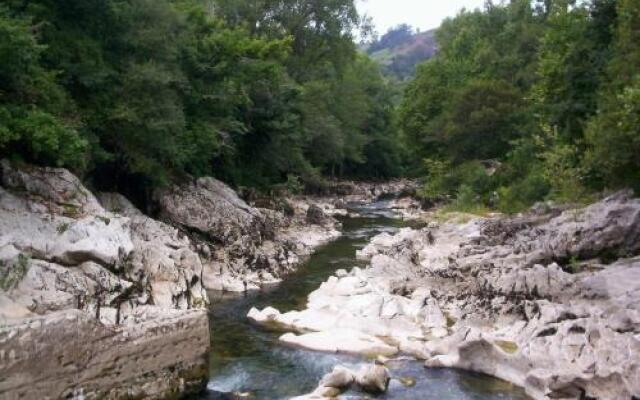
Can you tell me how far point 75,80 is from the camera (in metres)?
18.2

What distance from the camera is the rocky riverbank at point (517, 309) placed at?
11.0 meters

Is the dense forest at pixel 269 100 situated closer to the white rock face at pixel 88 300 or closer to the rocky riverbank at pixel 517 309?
the white rock face at pixel 88 300

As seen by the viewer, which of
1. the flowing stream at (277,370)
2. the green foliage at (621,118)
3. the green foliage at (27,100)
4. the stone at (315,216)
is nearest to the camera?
the flowing stream at (277,370)

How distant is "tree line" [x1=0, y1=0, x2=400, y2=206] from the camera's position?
1447cm

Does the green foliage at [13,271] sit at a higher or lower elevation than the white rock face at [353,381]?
higher

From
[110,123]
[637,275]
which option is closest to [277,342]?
[637,275]

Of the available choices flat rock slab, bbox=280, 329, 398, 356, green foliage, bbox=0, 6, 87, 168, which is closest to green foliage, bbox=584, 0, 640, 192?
flat rock slab, bbox=280, 329, 398, 356

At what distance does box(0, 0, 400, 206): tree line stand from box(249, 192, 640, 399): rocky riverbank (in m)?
7.02

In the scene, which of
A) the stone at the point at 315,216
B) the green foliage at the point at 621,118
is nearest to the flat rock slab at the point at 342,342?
the green foliage at the point at 621,118

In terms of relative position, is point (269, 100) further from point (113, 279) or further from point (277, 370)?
point (277, 370)

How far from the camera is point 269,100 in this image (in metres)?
32.2

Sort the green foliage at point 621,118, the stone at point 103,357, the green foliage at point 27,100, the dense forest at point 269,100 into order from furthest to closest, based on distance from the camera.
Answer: the green foliage at point 621,118
the dense forest at point 269,100
the green foliage at point 27,100
the stone at point 103,357

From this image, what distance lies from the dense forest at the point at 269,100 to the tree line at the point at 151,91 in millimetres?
61

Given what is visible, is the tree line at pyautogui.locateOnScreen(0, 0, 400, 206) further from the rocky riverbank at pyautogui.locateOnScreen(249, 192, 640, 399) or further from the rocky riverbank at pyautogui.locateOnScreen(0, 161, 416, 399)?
the rocky riverbank at pyautogui.locateOnScreen(249, 192, 640, 399)
